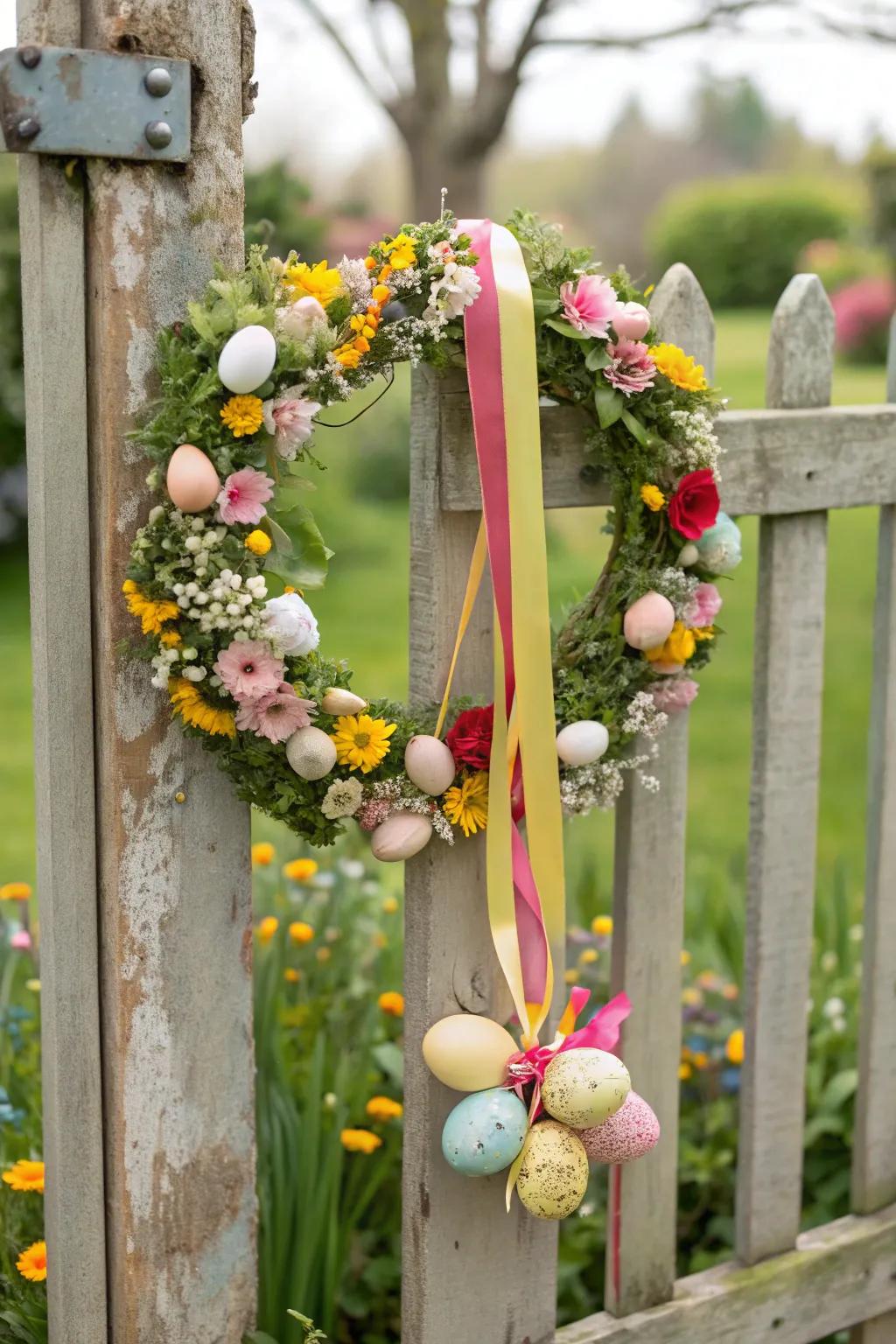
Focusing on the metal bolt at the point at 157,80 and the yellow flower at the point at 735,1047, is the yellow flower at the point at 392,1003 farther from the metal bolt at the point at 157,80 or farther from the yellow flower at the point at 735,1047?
→ the metal bolt at the point at 157,80

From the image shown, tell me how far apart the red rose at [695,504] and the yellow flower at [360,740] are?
1.28 ft

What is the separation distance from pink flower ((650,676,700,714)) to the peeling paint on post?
1.61 feet

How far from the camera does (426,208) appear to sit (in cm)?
693

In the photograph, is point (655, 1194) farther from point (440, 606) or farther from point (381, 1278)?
point (440, 606)

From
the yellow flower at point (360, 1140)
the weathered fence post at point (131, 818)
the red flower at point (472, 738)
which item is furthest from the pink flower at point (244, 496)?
the yellow flower at point (360, 1140)

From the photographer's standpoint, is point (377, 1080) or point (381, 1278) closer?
point (381, 1278)

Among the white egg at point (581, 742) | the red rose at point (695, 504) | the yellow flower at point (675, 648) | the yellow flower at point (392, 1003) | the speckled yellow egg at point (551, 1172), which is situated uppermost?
the red rose at point (695, 504)

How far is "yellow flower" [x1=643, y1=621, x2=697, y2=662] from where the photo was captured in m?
1.55

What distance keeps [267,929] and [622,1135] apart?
1046 mm

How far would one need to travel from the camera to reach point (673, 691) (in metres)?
1.61

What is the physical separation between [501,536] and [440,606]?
Result: 10 centimetres

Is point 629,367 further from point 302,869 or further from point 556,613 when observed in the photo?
point 302,869

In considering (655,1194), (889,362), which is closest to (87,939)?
(655,1194)

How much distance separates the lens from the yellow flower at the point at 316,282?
1331 millimetres
